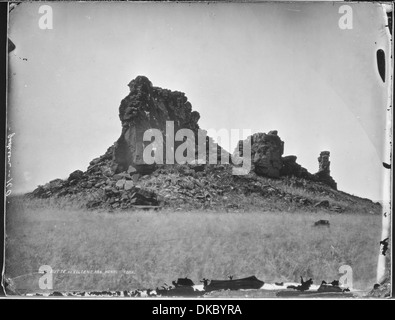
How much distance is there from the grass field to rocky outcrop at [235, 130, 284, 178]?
Answer: 50 centimetres

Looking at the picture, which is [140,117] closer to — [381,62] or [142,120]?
[142,120]

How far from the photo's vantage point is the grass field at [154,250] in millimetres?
3846

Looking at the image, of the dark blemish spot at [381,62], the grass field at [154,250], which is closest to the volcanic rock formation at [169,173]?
the grass field at [154,250]

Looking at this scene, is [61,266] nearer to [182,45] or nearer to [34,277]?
[34,277]

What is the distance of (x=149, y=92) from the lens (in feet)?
12.9

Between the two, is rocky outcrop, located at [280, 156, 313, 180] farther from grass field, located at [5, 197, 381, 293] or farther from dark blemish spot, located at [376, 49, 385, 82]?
dark blemish spot, located at [376, 49, 385, 82]

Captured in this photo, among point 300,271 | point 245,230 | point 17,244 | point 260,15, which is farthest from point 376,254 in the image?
point 17,244

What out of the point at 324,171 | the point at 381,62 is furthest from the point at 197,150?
the point at 381,62

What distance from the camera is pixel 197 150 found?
12.9 ft

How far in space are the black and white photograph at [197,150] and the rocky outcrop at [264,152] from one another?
1cm

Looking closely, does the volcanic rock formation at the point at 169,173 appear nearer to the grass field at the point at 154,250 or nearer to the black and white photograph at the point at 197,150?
the black and white photograph at the point at 197,150

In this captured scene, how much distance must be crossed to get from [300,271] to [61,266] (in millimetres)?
1877

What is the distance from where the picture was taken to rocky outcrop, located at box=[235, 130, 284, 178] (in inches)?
154

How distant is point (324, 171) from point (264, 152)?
0.51m
